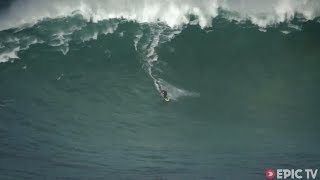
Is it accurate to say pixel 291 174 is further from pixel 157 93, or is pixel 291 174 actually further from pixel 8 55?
pixel 8 55

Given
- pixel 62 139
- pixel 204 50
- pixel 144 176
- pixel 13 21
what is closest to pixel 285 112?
pixel 204 50

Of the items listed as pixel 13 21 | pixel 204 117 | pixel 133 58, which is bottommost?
pixel 204 117

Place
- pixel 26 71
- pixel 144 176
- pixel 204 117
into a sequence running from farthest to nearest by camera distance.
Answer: pixel 26 71 < pixel 204 117 < pixel 144 176

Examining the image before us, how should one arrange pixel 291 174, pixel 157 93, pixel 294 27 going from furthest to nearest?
pixel 294 27
pixel 157 93
pixel 291 174

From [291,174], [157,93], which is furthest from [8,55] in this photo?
[291,174]

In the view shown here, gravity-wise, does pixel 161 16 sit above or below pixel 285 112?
above

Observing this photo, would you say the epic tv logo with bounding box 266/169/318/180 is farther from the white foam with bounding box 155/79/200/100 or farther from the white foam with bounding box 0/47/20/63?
the white foam with bounding box 0/47/20/63

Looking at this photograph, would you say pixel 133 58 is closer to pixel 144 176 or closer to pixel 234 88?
pixel 234 88
